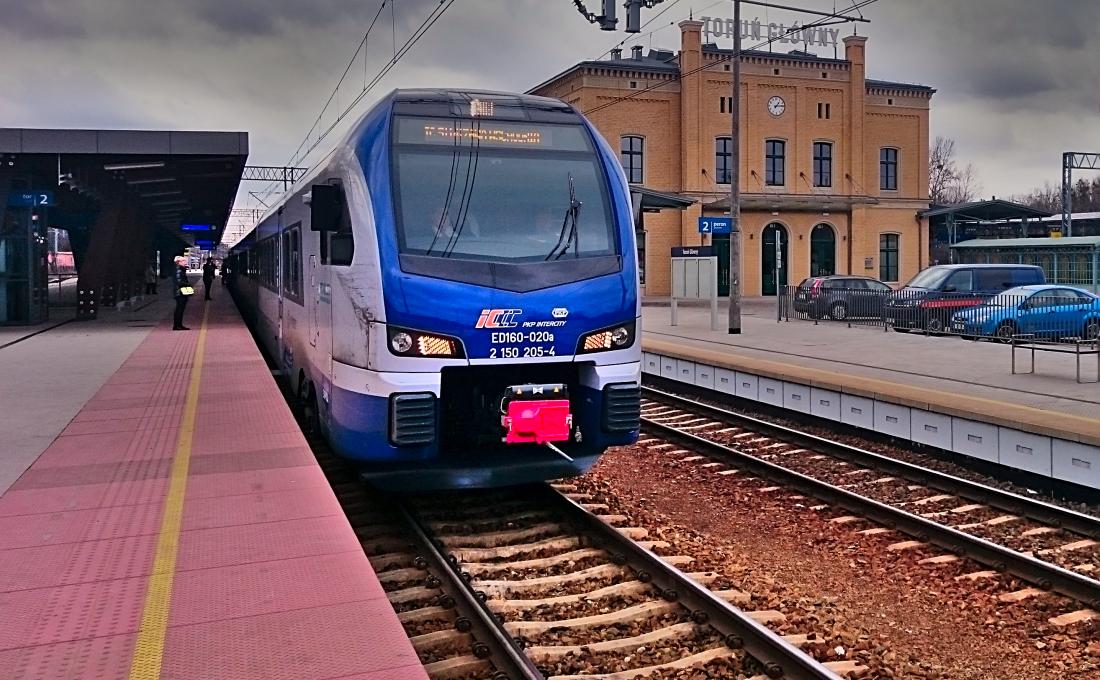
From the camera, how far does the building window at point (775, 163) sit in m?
46.1

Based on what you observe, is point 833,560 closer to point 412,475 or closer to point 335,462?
point 412,475

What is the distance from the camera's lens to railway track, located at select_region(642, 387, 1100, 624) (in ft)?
21.8

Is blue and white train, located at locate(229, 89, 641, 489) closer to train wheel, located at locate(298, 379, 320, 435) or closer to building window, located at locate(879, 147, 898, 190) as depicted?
train wheel, located at locate(298, 379, 320, 435)

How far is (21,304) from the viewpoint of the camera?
25.0 m

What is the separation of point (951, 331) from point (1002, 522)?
13.4 metres

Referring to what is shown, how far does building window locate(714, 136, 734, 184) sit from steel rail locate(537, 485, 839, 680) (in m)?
39.4

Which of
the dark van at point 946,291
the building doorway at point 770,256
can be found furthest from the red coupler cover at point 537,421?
the building doorway at point 770,256

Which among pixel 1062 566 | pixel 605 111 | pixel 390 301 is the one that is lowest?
pixel 1062 566

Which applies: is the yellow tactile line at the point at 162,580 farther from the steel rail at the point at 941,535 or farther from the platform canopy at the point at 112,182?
the platform canopy at the point at 112,182

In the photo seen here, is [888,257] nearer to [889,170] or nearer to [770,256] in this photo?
[889,170]

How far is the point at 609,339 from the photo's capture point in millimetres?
7152

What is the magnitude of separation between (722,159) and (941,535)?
129 feet

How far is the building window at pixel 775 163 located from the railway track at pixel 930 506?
117 ft

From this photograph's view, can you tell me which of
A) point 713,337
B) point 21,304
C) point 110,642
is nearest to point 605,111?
point 713,337
